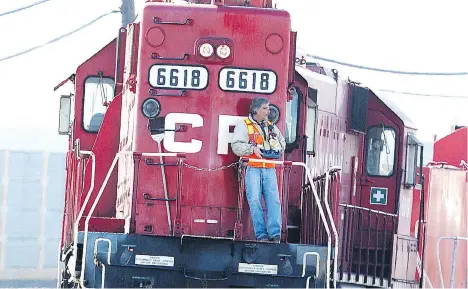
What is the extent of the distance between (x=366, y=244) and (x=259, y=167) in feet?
16.7

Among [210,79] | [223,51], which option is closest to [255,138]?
[210,79]

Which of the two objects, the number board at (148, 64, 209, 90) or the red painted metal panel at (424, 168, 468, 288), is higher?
the number board at (148, 64, 209, 90)

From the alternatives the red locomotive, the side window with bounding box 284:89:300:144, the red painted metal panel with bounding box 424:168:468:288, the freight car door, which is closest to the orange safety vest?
the red locomotive

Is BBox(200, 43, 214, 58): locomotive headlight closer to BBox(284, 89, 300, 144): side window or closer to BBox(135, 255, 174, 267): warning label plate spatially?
BBox(284, 89, 300, 144): side window

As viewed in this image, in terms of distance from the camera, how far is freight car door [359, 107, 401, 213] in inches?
750

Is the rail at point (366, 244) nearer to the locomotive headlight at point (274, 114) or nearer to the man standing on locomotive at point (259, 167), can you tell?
the locomotive headlight at point (274, 114)

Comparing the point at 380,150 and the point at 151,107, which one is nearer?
the point at 151,107

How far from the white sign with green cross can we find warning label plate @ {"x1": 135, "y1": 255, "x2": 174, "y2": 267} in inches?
264

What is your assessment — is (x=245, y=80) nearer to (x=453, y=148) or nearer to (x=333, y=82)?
(x=333, y=82)

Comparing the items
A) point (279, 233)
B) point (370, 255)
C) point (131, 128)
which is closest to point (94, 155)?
point (131, 128)

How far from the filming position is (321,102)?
56.1 ft

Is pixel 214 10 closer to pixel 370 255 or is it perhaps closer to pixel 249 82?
pixel 249 82

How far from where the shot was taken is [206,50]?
14078 millimetres

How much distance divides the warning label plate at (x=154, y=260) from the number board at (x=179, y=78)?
78.8 inches
